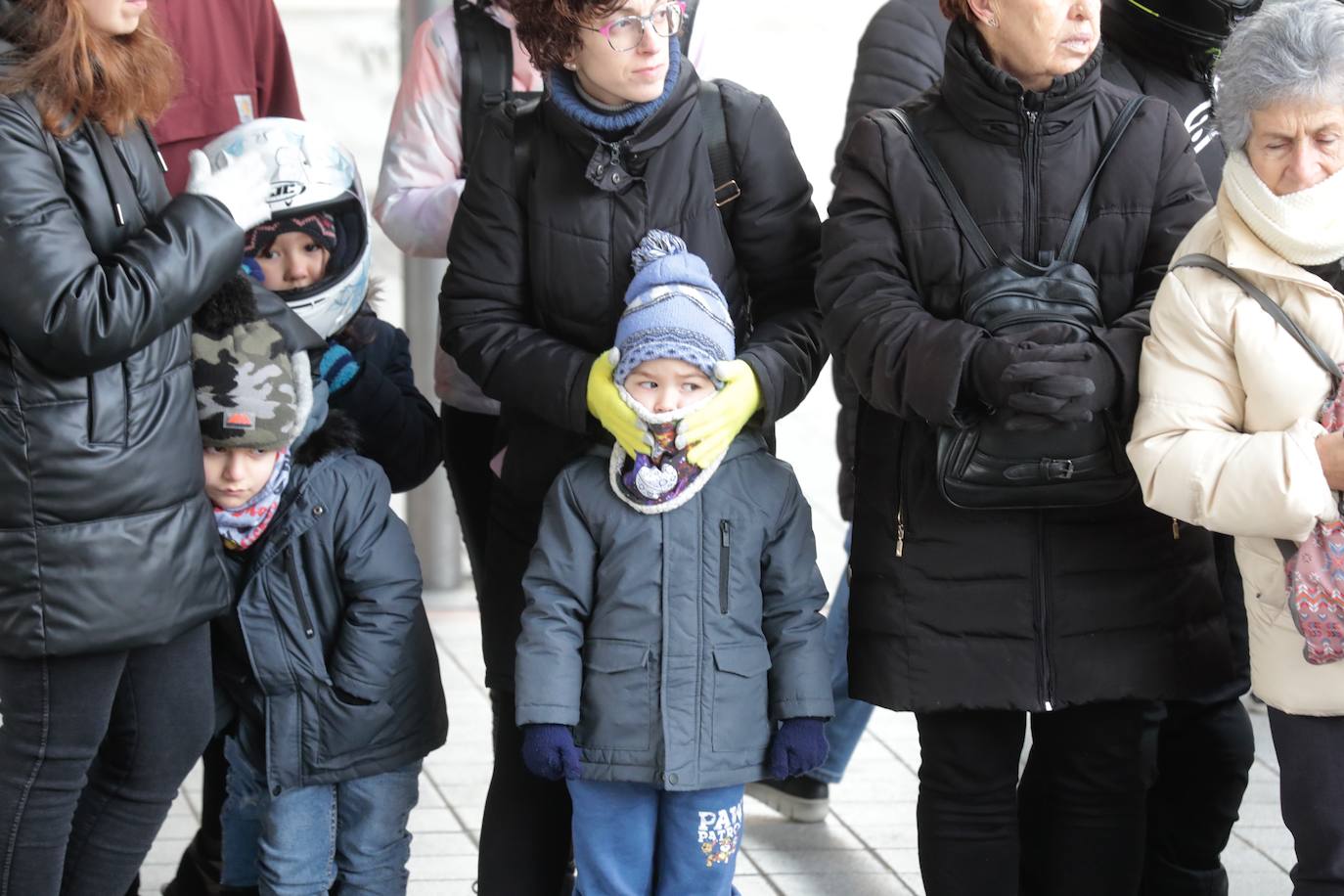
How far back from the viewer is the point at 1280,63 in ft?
9.80

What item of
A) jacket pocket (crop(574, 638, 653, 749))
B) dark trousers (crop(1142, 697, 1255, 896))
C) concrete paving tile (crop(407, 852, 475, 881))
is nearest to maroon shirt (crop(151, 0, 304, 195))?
jacket pocket (crop(574, 638, 653, 749))

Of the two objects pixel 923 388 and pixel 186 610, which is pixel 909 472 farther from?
pixel 186 610

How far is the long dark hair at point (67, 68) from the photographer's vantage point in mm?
3117

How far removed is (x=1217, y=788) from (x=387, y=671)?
1.65 metres

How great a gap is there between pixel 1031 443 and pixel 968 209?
422 millimetres

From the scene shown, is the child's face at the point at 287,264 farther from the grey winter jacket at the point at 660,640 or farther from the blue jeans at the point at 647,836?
the blue jeans at the point at 647,836

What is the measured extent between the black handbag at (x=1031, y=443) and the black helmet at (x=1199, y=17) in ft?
2.39

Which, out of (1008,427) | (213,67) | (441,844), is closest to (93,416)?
(213,67)

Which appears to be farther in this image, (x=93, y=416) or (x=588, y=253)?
(x=588, y=253)

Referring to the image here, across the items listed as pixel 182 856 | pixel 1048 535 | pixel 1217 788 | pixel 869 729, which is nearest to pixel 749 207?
pixel 1048 535

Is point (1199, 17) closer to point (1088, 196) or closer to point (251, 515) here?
point (1088, 196)

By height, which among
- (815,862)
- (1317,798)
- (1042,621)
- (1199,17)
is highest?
(1199,17)

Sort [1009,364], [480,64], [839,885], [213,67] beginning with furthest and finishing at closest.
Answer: [839,885], [213,67], [480,64], [1009,364]

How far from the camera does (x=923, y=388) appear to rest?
314cm
